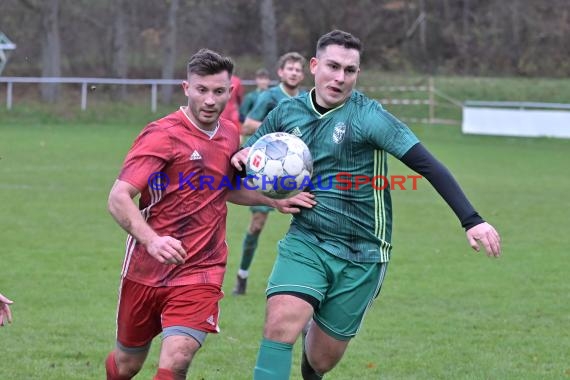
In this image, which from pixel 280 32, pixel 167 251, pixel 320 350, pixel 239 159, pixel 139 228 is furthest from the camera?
pixel 280 32

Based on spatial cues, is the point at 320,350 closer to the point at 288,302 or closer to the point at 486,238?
the point at 288,302

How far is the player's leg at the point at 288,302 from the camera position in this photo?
188 inches

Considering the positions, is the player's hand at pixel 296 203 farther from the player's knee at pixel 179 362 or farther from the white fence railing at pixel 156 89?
the white fence railing at pixel 156 89

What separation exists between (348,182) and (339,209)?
0.15 m

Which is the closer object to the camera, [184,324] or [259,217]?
[184,324]

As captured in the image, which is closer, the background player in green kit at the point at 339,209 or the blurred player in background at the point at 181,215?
the blurred player in background at the point at 181,215

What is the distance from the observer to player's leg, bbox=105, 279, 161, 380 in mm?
4867

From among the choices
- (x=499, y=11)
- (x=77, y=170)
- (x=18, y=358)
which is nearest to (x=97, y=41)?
(x=499, y=11)

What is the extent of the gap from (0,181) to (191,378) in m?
11.6

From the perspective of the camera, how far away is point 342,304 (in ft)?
16.7

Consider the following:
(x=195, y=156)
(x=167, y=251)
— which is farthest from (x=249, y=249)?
(x=167, y=251)

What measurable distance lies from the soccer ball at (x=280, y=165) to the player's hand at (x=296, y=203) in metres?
0.06

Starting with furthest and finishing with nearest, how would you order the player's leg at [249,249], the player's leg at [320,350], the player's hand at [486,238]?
1. the player's leg at [249,249]
2. the player's leg at [320,350]
3. the player's hand at [486,238]

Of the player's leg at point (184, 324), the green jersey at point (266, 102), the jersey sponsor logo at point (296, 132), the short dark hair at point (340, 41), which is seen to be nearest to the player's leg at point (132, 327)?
the player's leg at point (184, 324)
